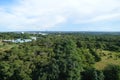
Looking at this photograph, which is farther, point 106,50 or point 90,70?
point 106,50

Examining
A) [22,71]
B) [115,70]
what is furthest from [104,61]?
[22,71]

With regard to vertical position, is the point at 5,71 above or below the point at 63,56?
below

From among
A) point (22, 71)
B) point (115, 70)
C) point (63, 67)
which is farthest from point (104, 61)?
point (22, 71)

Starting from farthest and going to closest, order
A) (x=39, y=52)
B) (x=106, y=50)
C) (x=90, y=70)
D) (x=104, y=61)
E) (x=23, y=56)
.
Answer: (x=106, y=50)
(x=104, y=61)
(x=39, y=52)
(x=23, y=56)
(x=90, y=70)

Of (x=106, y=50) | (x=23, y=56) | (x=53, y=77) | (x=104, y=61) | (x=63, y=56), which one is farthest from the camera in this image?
(x=106, y=50)

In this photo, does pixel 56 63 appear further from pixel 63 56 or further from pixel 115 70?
pixel 115 70

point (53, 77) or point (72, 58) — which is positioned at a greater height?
point (72, 58)

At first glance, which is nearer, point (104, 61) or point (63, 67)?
point (63, 67)

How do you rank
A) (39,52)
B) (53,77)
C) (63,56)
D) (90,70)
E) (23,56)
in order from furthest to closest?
(39,52) → (23,56) → (63,56) → (90,70) → (53,77)

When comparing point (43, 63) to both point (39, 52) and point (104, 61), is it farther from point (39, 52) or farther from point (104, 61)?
point (104, 61)
